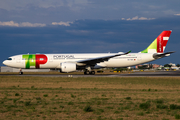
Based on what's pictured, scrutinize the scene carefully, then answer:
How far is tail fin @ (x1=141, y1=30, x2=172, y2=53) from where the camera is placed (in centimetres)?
4022

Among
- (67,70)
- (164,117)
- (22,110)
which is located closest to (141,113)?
(164,117)

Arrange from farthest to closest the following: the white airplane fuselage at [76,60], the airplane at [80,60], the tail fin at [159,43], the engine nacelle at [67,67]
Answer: the tail fin at [159,43]
the white airplane fuselage at [76,60]
the airplane at [80,60]
the engine nacelle at [67,67]

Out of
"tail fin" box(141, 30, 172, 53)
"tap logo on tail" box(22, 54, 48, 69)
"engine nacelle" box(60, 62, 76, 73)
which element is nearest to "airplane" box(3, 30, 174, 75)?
"tap logo on tail" box(22, 54, 48, 69)

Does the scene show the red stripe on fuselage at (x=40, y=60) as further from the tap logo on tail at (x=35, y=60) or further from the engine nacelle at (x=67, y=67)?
A: the engine nacelle at (x=67, y=67)

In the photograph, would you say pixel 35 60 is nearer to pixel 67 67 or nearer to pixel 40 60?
pixel 40 60

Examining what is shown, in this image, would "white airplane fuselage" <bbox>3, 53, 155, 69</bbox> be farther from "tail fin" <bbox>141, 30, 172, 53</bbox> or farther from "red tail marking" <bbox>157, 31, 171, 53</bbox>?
"red tail marking" <bbox>157, 31, 171, 53</bbox>

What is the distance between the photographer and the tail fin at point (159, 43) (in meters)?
40.2

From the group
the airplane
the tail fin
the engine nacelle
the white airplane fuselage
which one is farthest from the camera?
the tail fin

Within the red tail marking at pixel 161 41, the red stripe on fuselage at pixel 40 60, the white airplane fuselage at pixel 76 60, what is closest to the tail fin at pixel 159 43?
the red tail marking at pixel 161 41

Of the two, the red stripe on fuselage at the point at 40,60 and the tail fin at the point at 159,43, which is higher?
the tail fin at the point at 159,43

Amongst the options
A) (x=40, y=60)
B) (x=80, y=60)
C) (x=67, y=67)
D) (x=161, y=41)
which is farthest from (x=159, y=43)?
(x=40, y=60)

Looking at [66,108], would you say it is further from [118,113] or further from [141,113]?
[141,113]

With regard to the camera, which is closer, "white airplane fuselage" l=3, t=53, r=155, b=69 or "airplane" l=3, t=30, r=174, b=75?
"airplane" l=3, t=30, r=174, b=75

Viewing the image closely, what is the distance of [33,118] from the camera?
318 inches
